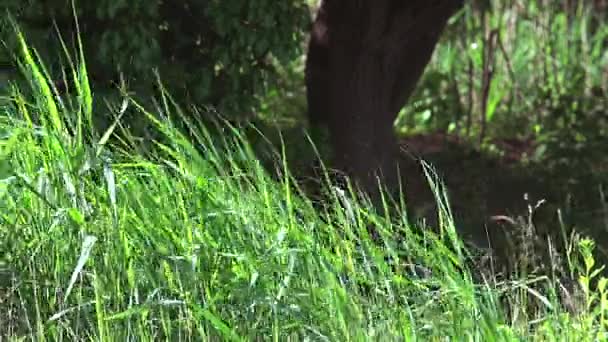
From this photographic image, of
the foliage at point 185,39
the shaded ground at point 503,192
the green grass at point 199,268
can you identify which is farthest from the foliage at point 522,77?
the green grass at point 199,268

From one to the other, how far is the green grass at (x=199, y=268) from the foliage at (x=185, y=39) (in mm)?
1327

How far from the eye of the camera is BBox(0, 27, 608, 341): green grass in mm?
3551

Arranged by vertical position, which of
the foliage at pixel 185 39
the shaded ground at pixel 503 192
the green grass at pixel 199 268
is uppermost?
the foliage at pixel 185 39

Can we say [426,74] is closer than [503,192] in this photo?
No

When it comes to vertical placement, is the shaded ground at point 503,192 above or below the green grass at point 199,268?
below

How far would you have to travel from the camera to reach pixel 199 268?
12.0 ft

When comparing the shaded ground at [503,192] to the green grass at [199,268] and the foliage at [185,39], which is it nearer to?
the foliage at [185,39]

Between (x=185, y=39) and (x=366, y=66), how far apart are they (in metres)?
1.00

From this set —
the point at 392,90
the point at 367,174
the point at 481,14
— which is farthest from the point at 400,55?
the point at 481,14

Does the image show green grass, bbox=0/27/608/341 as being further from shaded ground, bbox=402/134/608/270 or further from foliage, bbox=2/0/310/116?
shaded ground, bbox=402/134/608/270

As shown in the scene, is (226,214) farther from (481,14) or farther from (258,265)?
(481,14)

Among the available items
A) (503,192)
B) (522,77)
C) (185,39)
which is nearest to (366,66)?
(185,39)

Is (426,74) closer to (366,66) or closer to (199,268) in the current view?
(366,66)

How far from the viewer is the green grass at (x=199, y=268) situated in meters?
3.55
